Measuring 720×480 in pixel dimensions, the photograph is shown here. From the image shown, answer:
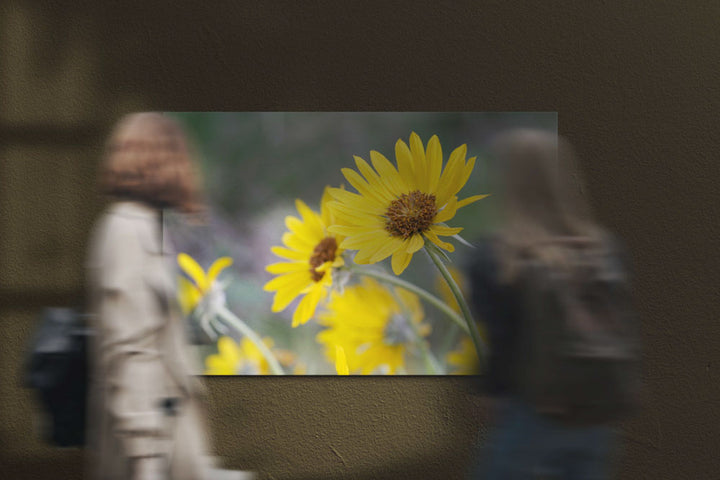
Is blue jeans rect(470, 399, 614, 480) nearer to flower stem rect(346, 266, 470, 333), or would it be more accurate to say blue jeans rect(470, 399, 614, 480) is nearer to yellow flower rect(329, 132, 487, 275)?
flower stem rect(346, 266, 470, 333)

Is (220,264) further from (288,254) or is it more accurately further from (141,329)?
(141,329)

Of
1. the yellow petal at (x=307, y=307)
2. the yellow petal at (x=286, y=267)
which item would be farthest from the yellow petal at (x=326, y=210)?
the yellow petal at (x=307, y=307)

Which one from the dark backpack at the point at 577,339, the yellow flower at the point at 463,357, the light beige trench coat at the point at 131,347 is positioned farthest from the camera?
the yellow flower at the point at 463,357

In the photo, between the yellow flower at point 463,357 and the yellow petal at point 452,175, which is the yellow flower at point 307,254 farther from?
the yellow flower at point 463,357

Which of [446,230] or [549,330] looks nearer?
[549,330]

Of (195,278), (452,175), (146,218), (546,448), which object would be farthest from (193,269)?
(546,448)

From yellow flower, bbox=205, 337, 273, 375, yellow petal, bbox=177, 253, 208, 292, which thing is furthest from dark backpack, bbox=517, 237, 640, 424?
Answer: yellow petal, bbox=177, 253, 208, 292
